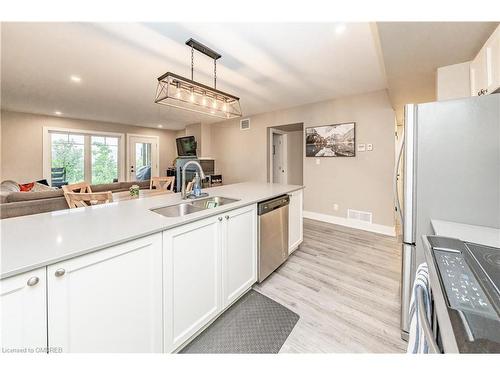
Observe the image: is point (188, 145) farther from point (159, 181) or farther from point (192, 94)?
point (192, 94)

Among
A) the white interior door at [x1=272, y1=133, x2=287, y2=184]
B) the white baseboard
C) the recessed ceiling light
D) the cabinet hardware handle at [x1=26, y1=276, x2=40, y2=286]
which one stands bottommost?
the white baseboard

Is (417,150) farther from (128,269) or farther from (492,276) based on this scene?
(128,269)

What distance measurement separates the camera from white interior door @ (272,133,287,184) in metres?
5.80

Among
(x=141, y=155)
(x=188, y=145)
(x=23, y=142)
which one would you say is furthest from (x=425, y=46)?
(x=23, y=142)

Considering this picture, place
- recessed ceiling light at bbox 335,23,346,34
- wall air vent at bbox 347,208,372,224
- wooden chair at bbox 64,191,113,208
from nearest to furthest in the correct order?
recessed ceiling light at bbox 335,23,346,34
wooden chair at bbox 64,191,113,208
wall air vent at bbox 347,208,372,224

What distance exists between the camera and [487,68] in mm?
1568

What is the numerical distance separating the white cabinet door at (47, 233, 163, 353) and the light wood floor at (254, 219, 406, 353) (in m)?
0.90

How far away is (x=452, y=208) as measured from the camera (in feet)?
4.07

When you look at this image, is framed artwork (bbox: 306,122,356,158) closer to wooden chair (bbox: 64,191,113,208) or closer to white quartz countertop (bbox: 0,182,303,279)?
white quartz countertop (bbox: 0,182,303,279)

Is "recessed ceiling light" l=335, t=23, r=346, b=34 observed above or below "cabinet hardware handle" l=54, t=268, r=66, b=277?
above

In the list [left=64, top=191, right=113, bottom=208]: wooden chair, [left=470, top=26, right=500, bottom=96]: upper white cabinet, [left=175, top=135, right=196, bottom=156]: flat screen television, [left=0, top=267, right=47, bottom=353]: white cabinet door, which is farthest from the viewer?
[left=175, top=135, right=196, bottom=156]: flat screen television

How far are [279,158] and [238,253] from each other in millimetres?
4469

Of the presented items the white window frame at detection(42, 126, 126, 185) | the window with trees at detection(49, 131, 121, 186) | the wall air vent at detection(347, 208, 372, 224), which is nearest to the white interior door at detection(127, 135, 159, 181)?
the white window frame at detection(42, 126, 126, 185)
